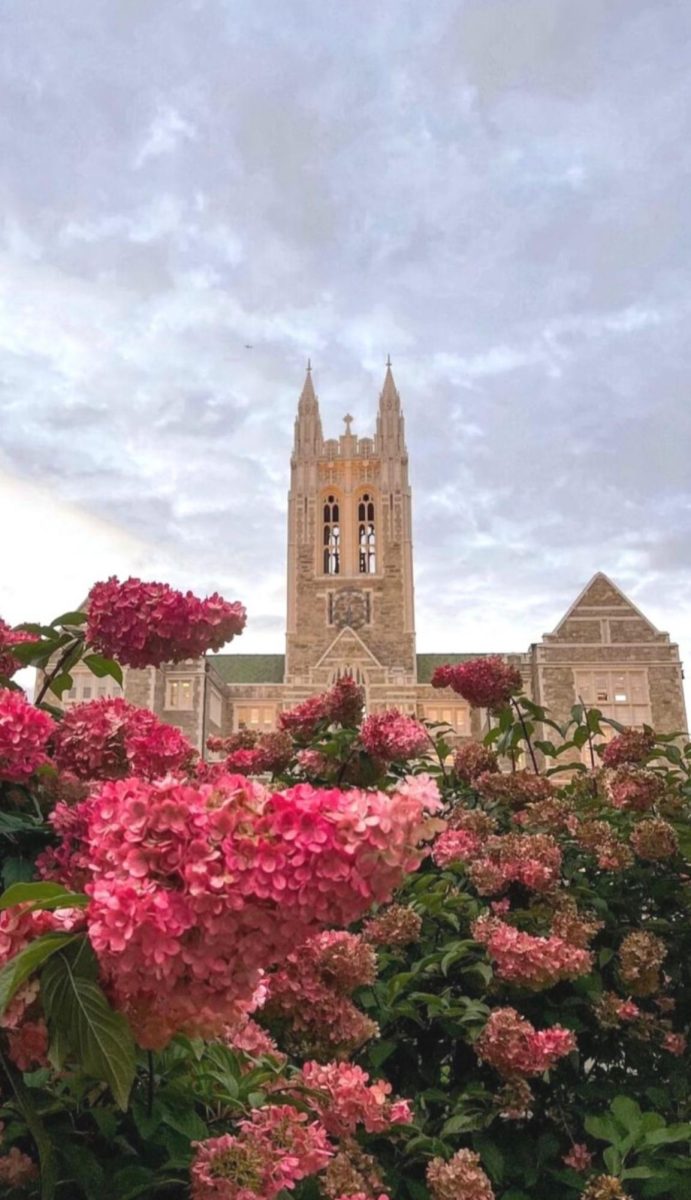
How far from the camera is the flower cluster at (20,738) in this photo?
1.55 m

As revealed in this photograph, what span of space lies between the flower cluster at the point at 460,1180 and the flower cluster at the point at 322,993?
27 cm

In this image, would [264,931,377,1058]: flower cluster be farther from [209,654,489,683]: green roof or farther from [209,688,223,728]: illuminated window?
[209,654,489,683]: green roof

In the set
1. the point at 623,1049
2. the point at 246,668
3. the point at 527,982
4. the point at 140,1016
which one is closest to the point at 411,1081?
the point at 527,982

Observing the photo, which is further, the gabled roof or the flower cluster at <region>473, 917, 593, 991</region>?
the gabled roof

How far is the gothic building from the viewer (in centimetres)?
2389

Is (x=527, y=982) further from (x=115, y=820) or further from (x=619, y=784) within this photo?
(x=115, y=820)

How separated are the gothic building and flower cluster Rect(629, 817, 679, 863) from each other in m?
20.7

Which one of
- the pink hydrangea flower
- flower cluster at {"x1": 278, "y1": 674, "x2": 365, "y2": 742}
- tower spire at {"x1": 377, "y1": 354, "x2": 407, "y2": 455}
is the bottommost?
the pink hydrangea flower

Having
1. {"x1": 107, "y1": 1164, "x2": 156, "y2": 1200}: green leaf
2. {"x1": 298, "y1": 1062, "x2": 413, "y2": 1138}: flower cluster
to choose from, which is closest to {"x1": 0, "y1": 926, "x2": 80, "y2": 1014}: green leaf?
{"x1": 107, "y1": 1164, "x2": 156, "y2": 1200}: green leaf

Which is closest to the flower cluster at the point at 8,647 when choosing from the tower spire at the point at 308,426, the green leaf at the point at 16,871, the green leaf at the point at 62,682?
the green leaf at the point at 62,682

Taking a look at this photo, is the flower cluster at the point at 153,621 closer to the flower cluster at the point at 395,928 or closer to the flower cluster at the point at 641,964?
the flower cluster at the point at 395,928

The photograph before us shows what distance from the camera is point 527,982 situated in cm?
196

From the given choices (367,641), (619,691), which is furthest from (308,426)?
(619,691)

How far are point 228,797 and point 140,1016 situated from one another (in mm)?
349
